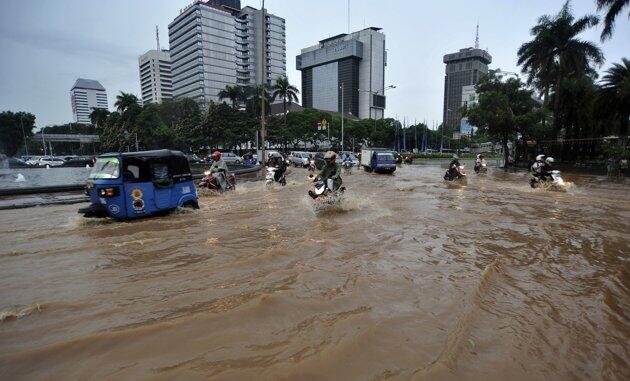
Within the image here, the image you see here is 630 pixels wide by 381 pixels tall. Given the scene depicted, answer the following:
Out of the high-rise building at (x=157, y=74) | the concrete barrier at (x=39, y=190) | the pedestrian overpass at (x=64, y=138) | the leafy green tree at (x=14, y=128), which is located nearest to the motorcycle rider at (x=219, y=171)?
the concrete barrier at (x=39, y=190)

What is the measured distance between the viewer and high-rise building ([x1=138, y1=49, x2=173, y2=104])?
143m

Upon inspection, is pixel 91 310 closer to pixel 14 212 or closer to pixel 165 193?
pixel 165 193

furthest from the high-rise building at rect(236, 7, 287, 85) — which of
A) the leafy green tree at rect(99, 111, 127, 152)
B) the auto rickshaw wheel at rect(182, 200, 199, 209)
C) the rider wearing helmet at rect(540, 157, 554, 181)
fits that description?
the auto rickshaw wheel at rect(182, 200, 199, 209)

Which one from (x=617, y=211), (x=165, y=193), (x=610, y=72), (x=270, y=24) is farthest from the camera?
(x=270, y=24)

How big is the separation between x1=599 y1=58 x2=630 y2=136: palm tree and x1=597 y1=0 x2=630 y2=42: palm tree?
410 centimetres

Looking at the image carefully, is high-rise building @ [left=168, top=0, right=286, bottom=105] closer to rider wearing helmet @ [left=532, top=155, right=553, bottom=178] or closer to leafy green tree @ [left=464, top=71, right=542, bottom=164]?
leafy green tree @ [left=464, top=71, right=542, bottom=164]

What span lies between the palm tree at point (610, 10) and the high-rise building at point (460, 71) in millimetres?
133208

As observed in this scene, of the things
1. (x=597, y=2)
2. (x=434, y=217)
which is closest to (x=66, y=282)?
(x=434, y=217)

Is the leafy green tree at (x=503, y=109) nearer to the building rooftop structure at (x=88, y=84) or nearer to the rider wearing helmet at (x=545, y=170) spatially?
the rider wearing helmet at (x=545, y=170)

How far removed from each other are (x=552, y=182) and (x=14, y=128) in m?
79.3

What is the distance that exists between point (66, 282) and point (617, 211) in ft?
41.6

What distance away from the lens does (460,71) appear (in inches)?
6280

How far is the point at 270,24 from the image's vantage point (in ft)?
409

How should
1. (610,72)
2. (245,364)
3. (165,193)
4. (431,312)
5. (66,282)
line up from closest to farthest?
(245,364) → (431,312) → (66,282) → (165,193) → (610,72)
